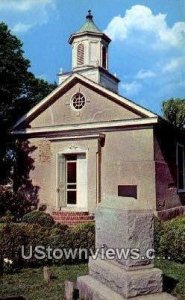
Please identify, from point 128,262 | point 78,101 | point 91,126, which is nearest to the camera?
point 128,262

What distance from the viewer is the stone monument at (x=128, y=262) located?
6.62m

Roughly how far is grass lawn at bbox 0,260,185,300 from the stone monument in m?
0.83

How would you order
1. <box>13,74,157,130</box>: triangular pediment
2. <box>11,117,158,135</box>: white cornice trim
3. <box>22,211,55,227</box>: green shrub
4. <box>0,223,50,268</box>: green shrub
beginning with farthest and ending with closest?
<box>13,74,157,130</box>: triangular pediment < <box>11,117,158,135</box>: white cornice trim < <box>22,211,55,227</box>: green shrub < <box>0,223,50,268</box>: green shrub

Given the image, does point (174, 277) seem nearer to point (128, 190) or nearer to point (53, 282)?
point (53, 282)

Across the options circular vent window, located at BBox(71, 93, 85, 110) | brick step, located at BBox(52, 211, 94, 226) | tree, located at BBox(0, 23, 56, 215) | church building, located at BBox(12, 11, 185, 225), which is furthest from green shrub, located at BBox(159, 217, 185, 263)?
tree, located at BBox(0, 23, 56, 215)

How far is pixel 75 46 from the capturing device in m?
23.2

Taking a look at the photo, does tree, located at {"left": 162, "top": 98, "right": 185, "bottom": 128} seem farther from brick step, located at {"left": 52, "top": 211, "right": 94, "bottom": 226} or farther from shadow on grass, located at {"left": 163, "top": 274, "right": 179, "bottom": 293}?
shadow on grass, located at {"left": 163, "top": 274, "right": 179, "bottom": 293}

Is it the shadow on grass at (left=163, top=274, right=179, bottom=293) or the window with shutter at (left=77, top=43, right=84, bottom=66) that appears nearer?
the shadow on grass at (left=163, top=274, right=179, bottom=293)

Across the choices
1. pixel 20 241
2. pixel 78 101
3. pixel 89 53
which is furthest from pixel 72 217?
pixel 89 53

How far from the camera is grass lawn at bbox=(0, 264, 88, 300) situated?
7610mm

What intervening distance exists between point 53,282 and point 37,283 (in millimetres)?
341

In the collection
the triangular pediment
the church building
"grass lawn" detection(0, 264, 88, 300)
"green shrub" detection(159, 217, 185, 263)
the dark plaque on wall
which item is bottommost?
"grass lawn" detection(0, 264, 88, 300)

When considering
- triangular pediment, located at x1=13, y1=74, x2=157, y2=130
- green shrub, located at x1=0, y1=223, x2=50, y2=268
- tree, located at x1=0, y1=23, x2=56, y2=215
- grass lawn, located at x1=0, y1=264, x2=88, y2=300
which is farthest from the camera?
tree, located at x1=0, y1=23, x2=56, y2=215

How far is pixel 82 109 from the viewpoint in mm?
16922
